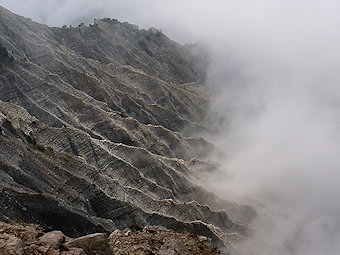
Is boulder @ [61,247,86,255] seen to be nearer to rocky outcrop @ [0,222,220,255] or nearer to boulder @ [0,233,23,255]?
rocky outcrop @ [0,222,220,255]

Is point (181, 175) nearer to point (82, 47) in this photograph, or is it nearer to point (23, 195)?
point (23, 195)

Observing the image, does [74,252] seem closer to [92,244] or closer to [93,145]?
[92,244]

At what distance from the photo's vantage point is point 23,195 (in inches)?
1334

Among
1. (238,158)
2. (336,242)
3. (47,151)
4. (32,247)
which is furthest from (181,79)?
(32,247)

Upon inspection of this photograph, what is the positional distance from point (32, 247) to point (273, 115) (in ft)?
478

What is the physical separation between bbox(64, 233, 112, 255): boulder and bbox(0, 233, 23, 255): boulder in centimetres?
227

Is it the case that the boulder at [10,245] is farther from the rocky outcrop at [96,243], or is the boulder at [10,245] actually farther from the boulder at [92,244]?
the boulder at [92,244]

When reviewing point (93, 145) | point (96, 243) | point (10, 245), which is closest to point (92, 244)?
point (96, 243)

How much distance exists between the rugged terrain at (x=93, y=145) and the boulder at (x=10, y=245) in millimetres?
14887

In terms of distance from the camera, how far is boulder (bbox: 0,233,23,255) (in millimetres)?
15203

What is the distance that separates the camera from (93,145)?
189 feet

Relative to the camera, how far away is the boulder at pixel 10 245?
1520 centimetres

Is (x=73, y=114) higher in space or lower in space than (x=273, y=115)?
lower

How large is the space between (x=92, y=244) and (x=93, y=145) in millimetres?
40474
